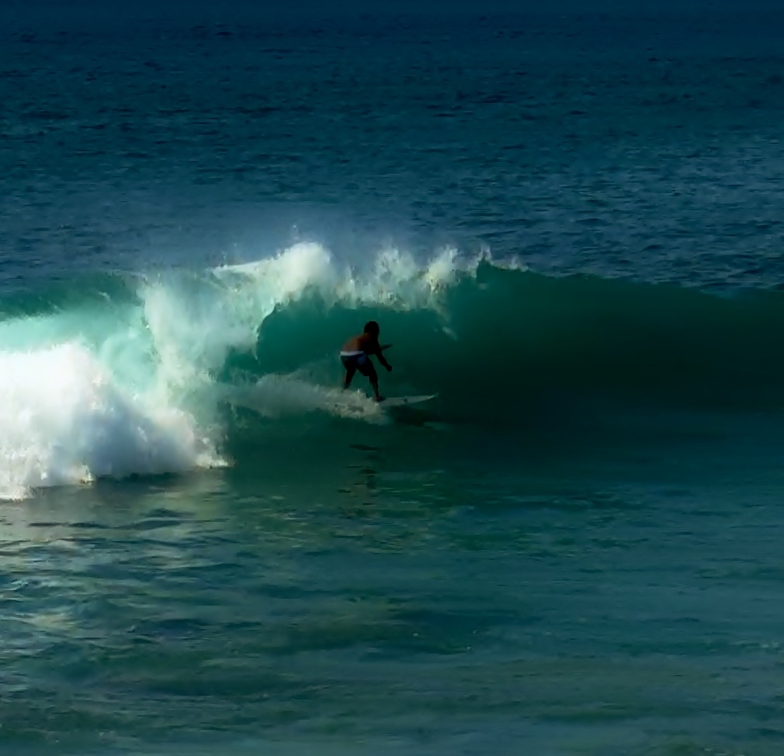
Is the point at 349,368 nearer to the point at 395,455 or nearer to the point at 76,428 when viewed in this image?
the point at 395,455

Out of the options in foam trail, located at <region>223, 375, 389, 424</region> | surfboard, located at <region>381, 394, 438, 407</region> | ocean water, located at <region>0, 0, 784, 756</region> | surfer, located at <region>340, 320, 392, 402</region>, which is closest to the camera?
ocean water, located at <region>0, 0, 784, 756</region>

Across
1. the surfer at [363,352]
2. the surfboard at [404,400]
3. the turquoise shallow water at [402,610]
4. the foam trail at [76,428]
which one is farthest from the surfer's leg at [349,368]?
the foam trail at [76,428]

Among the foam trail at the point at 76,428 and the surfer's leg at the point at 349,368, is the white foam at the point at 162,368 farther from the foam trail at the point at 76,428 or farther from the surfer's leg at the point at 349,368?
the surfer's leg at the point at 349,368

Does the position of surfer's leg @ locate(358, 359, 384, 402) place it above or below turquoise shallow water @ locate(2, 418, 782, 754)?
above

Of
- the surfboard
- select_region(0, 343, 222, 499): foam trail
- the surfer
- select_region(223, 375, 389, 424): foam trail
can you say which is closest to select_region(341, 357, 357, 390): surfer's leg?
the surfer

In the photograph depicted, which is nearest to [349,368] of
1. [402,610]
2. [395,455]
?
[395,455]

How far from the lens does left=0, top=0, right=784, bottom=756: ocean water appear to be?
1295 centimetres

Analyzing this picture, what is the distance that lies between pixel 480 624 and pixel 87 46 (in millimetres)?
90422

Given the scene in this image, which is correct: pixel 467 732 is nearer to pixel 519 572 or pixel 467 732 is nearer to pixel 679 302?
pixel 519 572

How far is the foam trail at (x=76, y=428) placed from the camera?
1898 cm

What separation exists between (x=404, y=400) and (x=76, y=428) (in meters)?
4.55

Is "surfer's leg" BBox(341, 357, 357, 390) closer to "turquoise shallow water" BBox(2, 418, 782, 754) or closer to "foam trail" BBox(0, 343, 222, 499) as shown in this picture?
"turquoise shallow water" BBox(2, 418, 782, 754)

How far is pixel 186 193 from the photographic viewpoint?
40344 millimetres

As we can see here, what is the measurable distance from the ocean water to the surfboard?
0.18 metres
